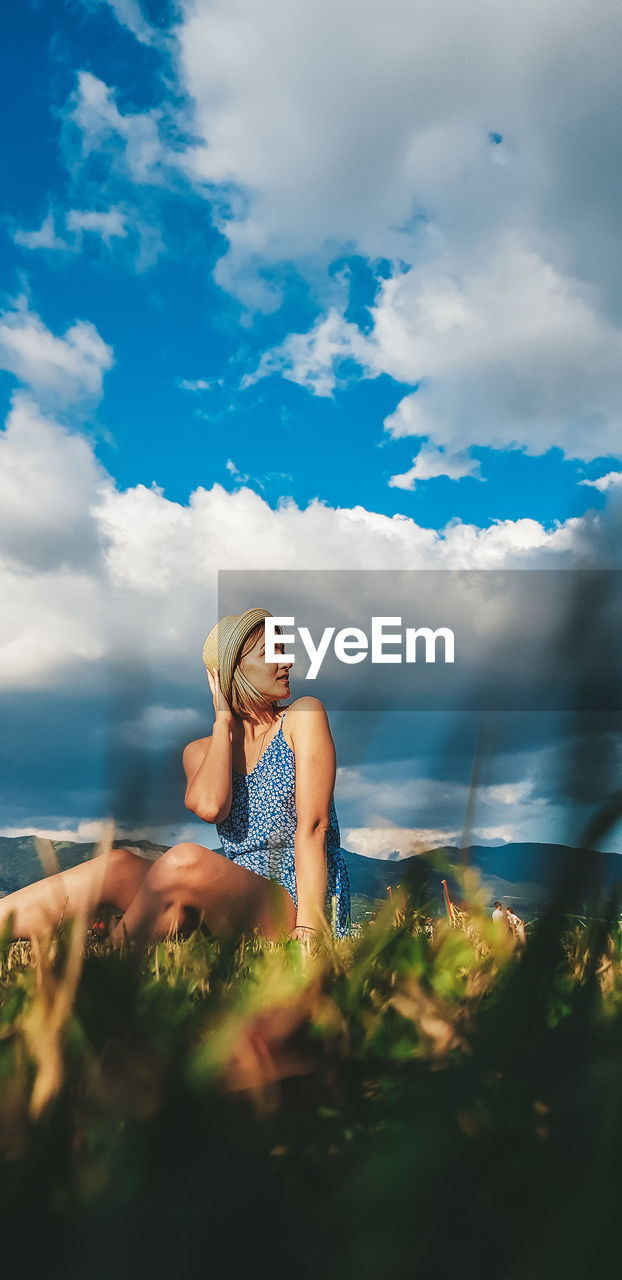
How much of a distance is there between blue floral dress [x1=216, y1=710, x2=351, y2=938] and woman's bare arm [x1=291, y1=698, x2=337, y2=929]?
3.03 feet

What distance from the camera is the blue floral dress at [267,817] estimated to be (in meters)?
4.73

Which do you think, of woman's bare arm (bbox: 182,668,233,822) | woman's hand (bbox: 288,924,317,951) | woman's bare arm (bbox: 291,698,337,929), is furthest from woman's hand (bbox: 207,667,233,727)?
woman's hand (bbox: 288,924,317,951)

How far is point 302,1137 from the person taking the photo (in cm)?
51

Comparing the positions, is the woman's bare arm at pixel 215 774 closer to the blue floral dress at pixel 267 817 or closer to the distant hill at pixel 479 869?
the blue floral dress at pixel 267 817

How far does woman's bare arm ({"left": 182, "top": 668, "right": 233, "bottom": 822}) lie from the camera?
167 inches

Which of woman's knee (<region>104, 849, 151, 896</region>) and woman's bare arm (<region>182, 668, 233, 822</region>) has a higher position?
woman's bare arm (<region>182, 668, 233, 822</region>)

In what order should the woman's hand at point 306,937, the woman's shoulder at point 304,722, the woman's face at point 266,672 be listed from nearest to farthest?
the woman's hand at point 306,937 < the woman's shoulder at point 304,722 < the woman's face at point 266,672

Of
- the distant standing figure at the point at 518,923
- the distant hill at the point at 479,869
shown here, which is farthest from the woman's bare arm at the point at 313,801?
the distant standing figure at the point at 518,923

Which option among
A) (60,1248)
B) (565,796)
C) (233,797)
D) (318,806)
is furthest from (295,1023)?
(233,797)

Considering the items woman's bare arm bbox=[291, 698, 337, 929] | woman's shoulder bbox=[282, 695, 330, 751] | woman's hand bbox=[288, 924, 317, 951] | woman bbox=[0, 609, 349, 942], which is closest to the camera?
woman's hand bbox=[288, 924, 317, 951]

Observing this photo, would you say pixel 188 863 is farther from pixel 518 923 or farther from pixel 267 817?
pixel 267 817

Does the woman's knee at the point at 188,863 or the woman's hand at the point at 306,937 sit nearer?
the woman's hand at the point at 306,937

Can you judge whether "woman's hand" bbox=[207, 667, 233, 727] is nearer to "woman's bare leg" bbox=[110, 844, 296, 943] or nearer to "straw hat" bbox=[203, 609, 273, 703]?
"straw hat" bbox=[203, 609, 273, 703]

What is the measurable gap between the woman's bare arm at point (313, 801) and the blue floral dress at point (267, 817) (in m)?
0.92
